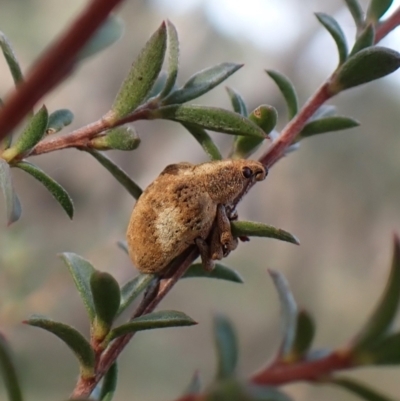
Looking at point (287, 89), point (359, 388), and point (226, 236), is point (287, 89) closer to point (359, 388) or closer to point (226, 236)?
point (226, 236)

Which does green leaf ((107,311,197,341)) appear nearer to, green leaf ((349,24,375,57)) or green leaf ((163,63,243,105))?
green leaf ((163,63,243,105))

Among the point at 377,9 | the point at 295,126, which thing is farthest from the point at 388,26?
the point at 295,126

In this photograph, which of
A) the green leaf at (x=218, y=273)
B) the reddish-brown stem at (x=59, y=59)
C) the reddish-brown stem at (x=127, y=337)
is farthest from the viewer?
the green leaf at (x=218, y=273)

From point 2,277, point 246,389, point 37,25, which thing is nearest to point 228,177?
point 246,389

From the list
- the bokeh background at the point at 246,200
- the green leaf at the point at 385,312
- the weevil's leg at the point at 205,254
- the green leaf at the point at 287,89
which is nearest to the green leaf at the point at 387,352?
the green leaf at the point at 385,312

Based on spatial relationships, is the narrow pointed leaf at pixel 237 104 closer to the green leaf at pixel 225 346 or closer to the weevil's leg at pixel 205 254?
the weevil's leg at pixel 205 254

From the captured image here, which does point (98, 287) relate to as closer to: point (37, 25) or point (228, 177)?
point (228, 177)
